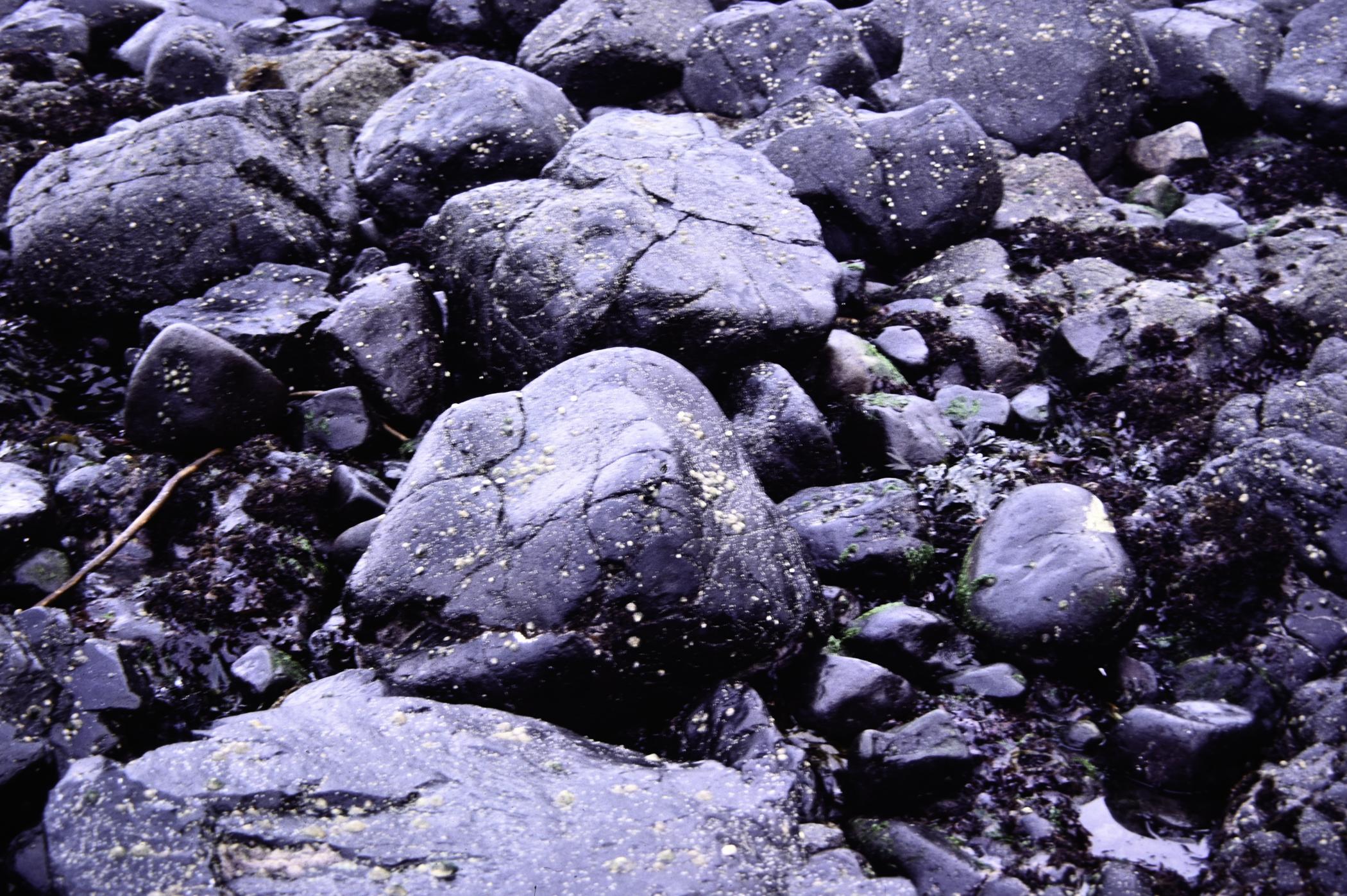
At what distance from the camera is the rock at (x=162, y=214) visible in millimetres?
6043

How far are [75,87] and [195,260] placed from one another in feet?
11.1

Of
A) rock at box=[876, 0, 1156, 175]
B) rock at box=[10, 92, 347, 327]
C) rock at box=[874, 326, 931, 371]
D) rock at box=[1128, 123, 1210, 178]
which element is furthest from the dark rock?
rock at box=[1128, 123, 1210, 178]

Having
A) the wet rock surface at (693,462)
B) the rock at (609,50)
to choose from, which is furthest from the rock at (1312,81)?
the rock at (609,50)

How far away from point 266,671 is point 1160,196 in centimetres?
684

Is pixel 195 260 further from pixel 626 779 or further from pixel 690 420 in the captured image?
pixel 626 779

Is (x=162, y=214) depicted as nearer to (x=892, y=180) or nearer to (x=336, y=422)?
(x=336, y=422)

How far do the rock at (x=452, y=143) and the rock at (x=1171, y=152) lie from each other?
4.53 meters

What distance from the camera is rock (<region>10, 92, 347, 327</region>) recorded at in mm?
6043

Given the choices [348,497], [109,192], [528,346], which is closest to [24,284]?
[109,192]

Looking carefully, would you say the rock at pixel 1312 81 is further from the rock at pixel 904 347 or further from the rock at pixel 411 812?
the rock at pixel 411 812

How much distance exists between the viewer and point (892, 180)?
22.6 ft

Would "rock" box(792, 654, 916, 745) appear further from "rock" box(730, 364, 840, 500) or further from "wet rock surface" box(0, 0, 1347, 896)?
"rock" box(730, 364, 840, 500)

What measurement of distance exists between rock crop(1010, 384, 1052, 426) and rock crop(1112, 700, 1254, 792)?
6.99 feet

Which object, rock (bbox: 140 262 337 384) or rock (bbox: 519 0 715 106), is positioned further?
rock (bbox: 519 0 715 106)
